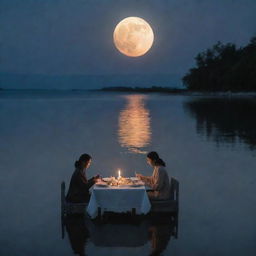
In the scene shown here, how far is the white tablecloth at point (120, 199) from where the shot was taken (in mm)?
9336

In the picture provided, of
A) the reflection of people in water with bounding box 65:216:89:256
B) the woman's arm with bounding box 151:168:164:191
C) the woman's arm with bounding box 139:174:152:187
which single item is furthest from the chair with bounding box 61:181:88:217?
the woman's arm with bounding box 139:174:152:187

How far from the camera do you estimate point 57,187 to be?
1259 cm

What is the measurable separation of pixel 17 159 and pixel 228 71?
4644 inches

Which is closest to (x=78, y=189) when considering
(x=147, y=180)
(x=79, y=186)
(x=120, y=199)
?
(x=79, y=186)

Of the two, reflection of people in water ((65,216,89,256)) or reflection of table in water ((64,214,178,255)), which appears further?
reflection of table in water ((64,214,178,255))

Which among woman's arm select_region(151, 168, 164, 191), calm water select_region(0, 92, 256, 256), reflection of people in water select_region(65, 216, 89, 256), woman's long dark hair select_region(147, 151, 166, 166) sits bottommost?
calm water select_region(0, 92, 256, 256)

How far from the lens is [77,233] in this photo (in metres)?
8.66

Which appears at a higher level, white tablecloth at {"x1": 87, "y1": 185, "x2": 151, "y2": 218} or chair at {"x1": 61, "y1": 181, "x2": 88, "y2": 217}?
white tablecloth at {"x1": 87, "y1": 185, "x2": 151, "y2": 218}

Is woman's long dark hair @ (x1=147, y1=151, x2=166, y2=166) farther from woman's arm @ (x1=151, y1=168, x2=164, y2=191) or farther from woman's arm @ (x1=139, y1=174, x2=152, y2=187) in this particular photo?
woman's arm @ (x1=139, y1=174, x2=152, y2=187)

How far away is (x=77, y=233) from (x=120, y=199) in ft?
3.62

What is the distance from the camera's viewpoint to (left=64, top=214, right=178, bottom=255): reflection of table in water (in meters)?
8.14

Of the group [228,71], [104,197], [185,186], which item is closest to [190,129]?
[185,186]

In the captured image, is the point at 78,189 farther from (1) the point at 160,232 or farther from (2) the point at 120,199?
(1) the point at 160,232

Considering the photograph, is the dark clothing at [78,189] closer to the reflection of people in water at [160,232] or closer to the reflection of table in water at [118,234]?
the reflection of table in water at [118,234]
